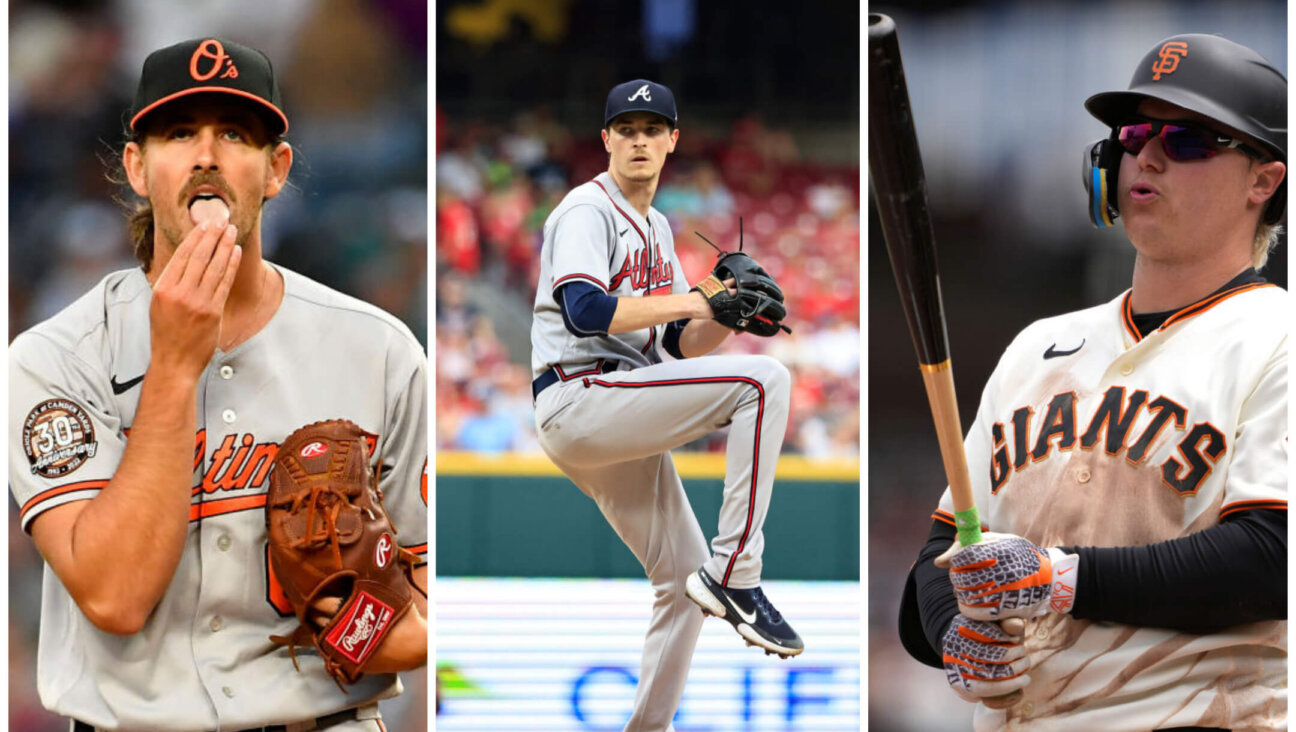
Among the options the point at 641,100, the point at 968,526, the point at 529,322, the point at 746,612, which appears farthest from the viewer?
the point at 529,322

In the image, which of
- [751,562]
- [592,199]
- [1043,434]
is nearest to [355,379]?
[592,199]

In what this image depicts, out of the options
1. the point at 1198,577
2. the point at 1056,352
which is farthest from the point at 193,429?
the point at 1198,577

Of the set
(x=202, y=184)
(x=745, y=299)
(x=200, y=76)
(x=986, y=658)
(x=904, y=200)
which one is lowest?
(x=986, y=658)

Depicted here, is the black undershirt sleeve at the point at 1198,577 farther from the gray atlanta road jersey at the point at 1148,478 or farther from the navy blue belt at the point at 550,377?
the navy blue belt at the point at 550,377

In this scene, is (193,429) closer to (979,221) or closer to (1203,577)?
(1203,577)

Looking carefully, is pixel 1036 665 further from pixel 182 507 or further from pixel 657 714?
pixel 182 507

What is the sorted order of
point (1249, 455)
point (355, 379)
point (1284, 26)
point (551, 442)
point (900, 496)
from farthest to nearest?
point (900, 496), point (1284, 26), point (551, 442), point (355, 379), point (1249, 455)
